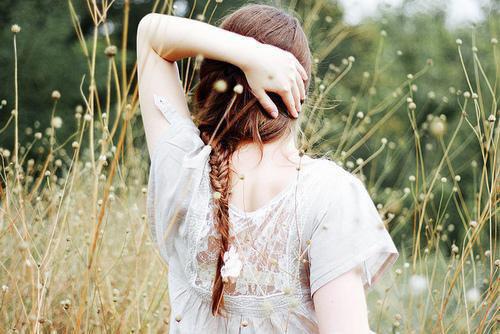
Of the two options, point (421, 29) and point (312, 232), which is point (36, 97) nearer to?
point (421, 29)

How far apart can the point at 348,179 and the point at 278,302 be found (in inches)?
11.2

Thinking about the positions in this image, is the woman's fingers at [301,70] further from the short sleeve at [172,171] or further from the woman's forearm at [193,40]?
the short sleeve at [172,171]

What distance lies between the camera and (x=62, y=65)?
6.62 meters

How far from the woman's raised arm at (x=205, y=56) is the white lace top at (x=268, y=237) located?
0.04 metres

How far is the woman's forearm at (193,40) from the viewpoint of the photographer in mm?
1304

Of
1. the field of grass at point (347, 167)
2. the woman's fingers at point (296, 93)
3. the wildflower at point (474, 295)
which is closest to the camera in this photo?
the woman's fingers at point (296, 93)

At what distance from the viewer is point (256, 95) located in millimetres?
1328

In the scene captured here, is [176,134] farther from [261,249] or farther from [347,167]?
[347,167]

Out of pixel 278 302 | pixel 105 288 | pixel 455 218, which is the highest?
pixel 278 302

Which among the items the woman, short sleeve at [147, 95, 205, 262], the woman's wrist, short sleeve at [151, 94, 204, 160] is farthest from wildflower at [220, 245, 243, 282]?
the woman's wrist

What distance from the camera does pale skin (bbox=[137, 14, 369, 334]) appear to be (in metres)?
1.21

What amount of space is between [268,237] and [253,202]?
0.07 meters

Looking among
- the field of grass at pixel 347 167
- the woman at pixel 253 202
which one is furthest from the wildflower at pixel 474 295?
the woman at pixel 253 202

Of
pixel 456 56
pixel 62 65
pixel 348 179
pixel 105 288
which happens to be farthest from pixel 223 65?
pixel 456 56
